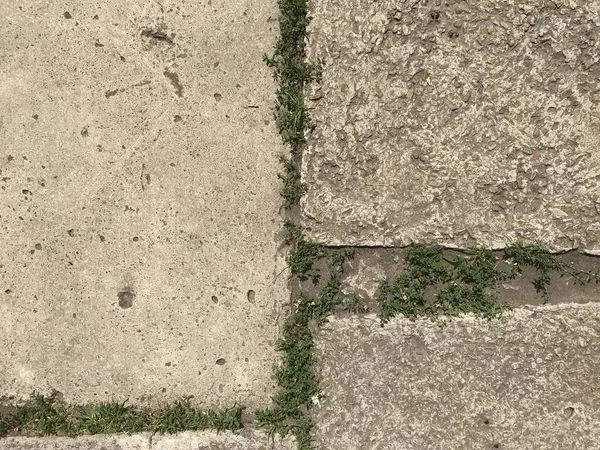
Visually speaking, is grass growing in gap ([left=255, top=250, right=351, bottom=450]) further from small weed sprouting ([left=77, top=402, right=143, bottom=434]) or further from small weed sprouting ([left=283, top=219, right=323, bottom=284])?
small weed sprouting ([left=77, top=402, right=143, bottom=434])

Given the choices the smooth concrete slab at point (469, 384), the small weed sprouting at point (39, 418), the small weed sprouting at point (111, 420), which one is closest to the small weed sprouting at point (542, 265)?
the smooth concrete slab at point (469, 384)

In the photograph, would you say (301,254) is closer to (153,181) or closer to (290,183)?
(290,183)

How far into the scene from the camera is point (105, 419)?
8.61 feet

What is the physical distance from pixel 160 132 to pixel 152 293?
2.34ft

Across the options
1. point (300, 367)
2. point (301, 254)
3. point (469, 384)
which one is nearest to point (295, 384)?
point (300, 367)

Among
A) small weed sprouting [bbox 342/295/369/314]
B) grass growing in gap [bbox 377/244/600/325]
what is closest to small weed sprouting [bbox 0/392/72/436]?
small weed sprouting [bbox 342/295/369/314]

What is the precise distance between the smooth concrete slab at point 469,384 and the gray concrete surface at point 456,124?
0.38 meters

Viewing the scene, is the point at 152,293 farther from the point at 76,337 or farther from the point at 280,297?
the point at 280,297

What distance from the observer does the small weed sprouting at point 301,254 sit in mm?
2572

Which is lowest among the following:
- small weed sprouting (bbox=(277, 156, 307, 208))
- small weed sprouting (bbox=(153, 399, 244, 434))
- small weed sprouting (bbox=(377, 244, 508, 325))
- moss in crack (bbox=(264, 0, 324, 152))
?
small weed sprouting (bbox=(153, 399, 244, 434))

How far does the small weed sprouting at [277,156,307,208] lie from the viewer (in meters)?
2.57

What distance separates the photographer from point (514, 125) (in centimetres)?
249

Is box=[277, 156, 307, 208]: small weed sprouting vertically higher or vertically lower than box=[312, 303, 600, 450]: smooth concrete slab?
higher

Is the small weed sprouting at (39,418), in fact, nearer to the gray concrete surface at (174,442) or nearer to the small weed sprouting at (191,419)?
the gray concrete surface at (174,442)
